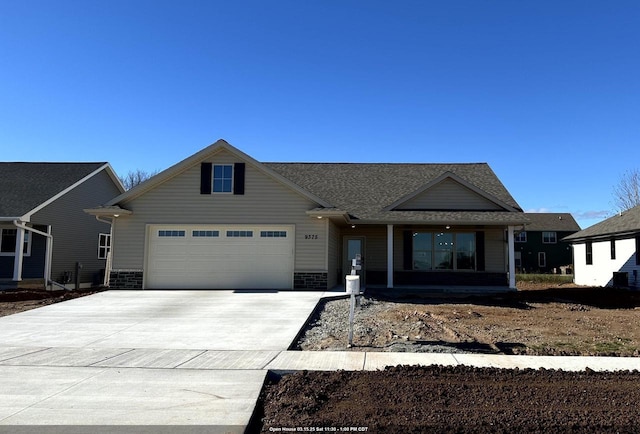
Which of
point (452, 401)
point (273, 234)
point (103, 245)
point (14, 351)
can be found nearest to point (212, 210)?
point (273, 234)

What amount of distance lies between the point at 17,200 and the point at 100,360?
1709 centimetres

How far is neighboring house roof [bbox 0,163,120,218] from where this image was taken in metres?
20.9

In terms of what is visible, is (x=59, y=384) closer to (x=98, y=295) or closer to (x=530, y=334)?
(x=530, y=334)

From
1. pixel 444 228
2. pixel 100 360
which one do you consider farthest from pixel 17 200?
pixel 444 228

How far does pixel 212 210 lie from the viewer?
677 inches

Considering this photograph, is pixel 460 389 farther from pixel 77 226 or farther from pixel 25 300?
pixel 77 226

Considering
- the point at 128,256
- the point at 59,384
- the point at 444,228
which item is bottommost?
the point at 59,384

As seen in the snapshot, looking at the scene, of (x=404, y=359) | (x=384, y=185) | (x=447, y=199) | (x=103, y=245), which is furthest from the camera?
(x=103, y=245)

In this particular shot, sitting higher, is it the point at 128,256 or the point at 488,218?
the point at 488,218

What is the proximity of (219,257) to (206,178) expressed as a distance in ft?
9.38

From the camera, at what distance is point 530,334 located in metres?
9.92

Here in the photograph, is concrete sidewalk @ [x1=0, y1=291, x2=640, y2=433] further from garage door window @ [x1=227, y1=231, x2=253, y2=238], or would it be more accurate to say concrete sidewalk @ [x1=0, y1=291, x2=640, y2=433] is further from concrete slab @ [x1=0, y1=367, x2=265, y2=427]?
garage door window @ [x1=227, y1=231, x2=253, y2=238]

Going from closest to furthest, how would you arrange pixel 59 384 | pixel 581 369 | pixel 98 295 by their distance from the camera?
pixel 59 384, pixel 581 369, pixel 98 295

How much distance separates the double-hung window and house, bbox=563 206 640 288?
1773cm
